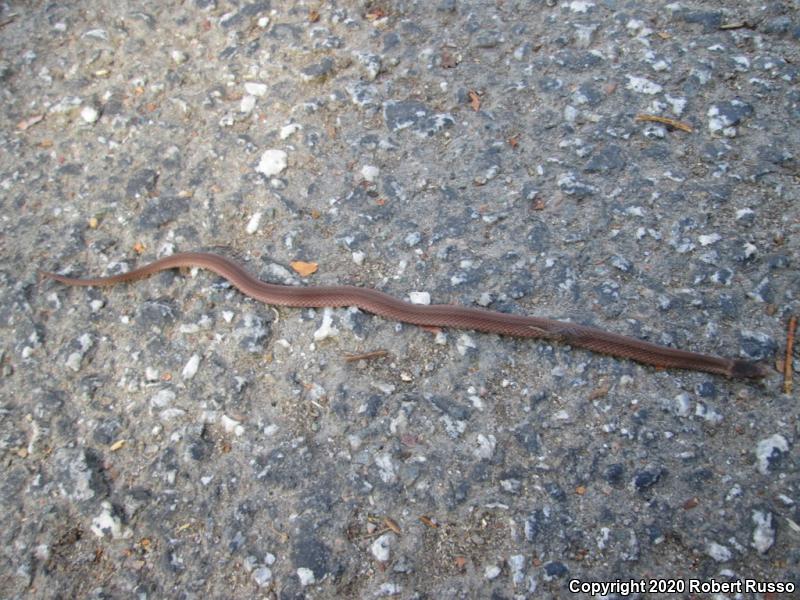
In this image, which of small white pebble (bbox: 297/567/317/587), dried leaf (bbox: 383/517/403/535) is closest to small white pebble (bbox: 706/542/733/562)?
dried leaf (bbox: 383/517/403/535)

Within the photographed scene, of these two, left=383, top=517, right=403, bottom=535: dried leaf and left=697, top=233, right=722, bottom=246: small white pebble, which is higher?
left=697, top=233, right=722, bottom=246: small white pebble

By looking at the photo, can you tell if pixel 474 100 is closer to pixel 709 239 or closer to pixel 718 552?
pixel 709 239

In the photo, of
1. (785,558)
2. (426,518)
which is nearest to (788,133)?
(785,558)

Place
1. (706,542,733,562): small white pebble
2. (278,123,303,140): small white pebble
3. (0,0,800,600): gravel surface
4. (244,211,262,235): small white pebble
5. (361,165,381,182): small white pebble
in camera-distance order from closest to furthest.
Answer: (706,542,733,562): small white pebble
(0,0,800,600): gravel surface
(244,211,262,235): small white pebble
(361,165,381,182): small white pebble
(278,123,303,140): small white pebble

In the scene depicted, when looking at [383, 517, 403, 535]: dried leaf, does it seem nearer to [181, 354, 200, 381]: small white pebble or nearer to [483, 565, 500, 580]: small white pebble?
[483, 565, 500, 580]: small white pebble

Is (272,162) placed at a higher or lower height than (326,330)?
higher

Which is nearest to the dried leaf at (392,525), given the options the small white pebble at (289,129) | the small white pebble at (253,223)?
the small white pebble at (253,223)

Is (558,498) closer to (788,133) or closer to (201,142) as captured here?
(788,133)

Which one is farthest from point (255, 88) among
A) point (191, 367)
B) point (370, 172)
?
point (191, 367)
